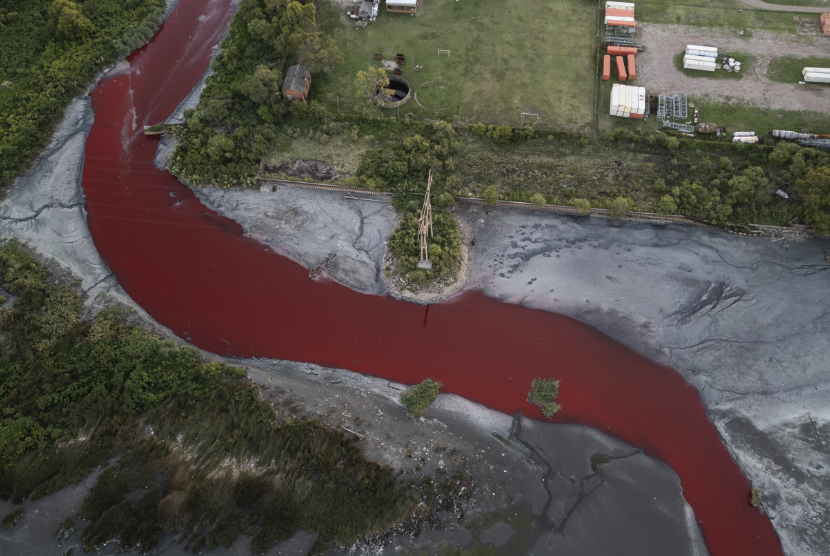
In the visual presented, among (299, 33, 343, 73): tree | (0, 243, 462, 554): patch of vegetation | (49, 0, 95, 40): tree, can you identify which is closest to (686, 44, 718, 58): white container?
(299, 33, 343, 73): tree

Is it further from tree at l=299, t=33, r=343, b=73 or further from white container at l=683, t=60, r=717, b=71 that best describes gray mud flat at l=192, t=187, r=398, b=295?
white container at l=683, t=60, r=717, b=71

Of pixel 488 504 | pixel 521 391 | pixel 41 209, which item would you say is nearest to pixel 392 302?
pixel 521 391

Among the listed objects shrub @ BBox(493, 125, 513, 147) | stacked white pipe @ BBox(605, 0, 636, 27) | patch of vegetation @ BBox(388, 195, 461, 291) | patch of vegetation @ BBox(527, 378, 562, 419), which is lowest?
patch of vegetation @ BBox(527, 378, 562, 419)

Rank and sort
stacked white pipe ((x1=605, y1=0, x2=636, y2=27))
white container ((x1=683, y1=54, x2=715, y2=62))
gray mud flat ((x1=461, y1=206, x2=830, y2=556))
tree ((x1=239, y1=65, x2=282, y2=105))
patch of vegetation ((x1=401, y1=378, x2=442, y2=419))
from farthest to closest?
stacked white pipe ((x1=605, y1=0, x2=636, y2=27)) < white container ((x1=683, y1=54, x2=715, y2=62)) < tree ((x1=239, y1=65, x2=282, y2=105)) < patch of vegetation ((x1=401, y1=378, x2=442, y2=419)) < gray mud flat ((x1=461, y1=206, x2=830, y2=556))

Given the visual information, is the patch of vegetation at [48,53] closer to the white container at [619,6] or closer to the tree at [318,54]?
the tree at [318,54]

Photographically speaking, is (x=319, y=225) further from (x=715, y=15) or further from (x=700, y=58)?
(x=715, y=15)

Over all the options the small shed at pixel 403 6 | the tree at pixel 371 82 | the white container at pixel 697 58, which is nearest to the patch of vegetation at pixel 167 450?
the tree at pixel 371 82

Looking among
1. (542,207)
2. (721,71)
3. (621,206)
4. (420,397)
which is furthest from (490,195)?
(721,71)
